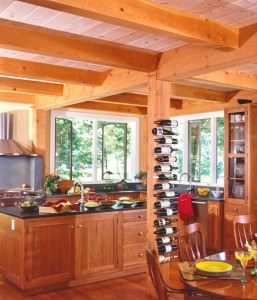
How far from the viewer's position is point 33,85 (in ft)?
20.2

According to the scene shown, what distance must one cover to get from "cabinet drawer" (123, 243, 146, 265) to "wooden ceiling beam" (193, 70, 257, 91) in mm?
2250

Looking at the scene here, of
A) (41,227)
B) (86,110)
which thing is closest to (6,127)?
(86,110)

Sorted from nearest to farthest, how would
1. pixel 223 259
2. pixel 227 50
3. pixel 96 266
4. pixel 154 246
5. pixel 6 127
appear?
1. pixel 223 259
2. pixel 227 50
3. pixel 154 246
4. pixel 96 266
5. pixel 6 127

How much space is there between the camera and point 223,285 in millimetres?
2564

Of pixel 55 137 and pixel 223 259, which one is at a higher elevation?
pixel 55 137

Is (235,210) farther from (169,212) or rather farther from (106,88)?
(106,88)

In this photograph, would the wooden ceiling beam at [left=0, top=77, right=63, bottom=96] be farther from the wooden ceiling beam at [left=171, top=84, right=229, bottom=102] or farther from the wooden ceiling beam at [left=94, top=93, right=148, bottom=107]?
the wooden ceiling beam at [left=171, top=84, right=229, bottom=102]

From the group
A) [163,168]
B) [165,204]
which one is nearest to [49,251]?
[165,204]

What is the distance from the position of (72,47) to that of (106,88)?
1520mm

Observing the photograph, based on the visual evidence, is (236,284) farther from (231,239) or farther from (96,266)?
(231,239)

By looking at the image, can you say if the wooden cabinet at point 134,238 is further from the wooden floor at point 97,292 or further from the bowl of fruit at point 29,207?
the bowl of fruit at point 29,207

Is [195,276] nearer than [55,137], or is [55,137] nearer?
[195,276]

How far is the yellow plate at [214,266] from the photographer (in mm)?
2773

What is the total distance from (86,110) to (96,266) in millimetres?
3632
